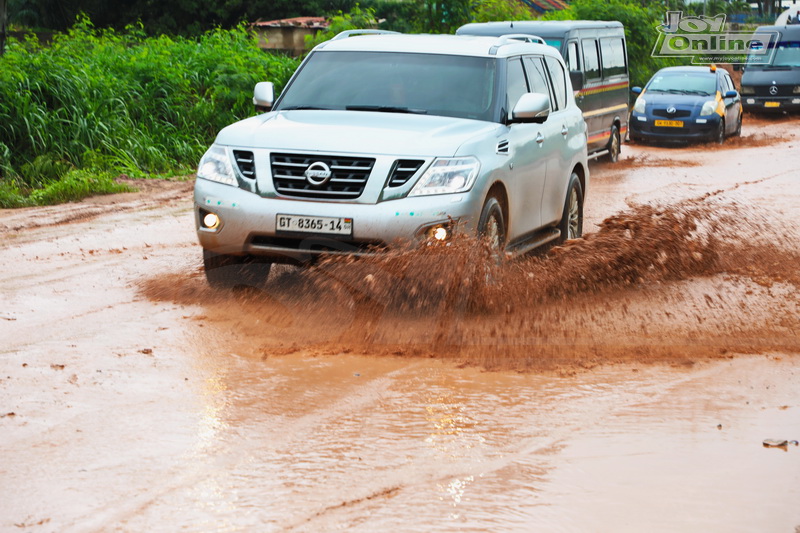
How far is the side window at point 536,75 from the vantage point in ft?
28.7

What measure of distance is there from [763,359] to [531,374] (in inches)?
58.1

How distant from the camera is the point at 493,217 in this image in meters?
7.17

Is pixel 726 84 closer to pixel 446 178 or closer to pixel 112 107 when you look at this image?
pixel 112 107

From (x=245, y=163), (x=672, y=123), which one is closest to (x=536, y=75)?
(x=245, y=163)

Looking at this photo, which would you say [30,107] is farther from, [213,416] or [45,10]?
[45,10]

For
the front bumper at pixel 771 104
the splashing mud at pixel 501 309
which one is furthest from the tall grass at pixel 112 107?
the front bumper at pixel 771 104

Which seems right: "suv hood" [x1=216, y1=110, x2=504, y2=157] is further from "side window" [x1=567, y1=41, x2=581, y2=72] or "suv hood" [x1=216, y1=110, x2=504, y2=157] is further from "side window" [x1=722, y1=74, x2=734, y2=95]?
"side window" [x1=722, y1=74, x2=734, y2=95]

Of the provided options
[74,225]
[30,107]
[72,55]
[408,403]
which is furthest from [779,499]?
[72,55]

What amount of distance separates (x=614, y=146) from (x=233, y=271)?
40.7 feet

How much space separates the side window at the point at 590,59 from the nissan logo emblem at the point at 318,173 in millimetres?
10819

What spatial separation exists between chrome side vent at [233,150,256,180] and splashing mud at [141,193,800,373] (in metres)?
0.74

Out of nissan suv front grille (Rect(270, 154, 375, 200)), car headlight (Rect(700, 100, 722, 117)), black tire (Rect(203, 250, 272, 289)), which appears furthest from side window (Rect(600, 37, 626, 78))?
nissan suv front grille (Rect(270, 154, 375, 200))

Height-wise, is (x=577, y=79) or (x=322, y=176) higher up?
(x=322, y=176)

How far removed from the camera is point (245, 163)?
707 centimetres
